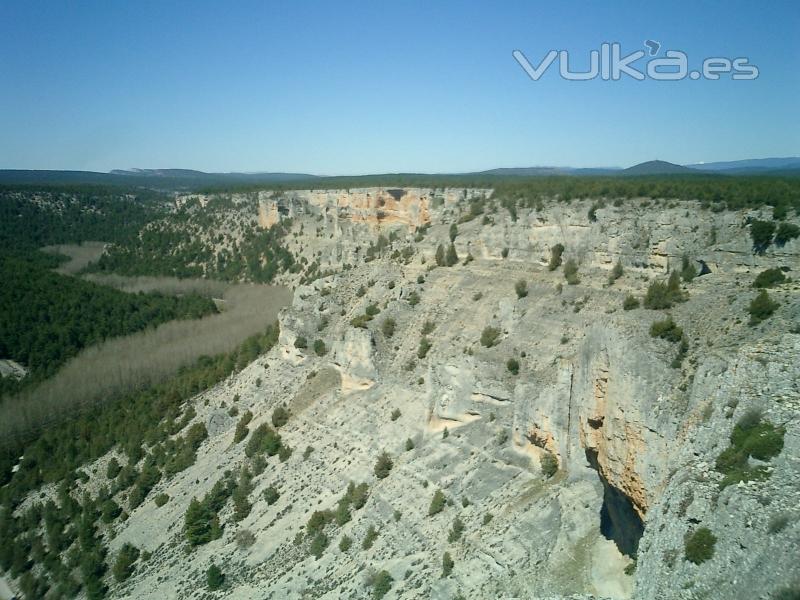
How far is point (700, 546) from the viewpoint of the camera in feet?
41.9

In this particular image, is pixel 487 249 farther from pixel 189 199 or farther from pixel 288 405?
pixel 189 199

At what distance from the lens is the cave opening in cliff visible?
1922cm

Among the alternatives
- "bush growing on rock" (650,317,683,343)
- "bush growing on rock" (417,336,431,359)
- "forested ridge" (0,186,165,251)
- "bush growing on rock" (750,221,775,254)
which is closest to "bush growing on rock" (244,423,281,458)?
"bush growing on rock" (417,336,431,359)

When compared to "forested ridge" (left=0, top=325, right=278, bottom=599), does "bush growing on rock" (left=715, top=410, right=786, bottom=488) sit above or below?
above

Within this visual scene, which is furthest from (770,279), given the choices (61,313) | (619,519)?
(61,313)

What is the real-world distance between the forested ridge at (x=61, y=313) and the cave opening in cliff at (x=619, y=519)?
57.5 meters

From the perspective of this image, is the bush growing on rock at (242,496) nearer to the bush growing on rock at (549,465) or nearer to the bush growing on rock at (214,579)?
the bush growing on rock at (214,579)

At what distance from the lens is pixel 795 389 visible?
48.7 ft

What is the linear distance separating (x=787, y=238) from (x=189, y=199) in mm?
117438

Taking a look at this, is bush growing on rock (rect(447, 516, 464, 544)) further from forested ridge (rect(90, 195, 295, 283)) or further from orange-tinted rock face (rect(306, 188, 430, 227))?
forested ridge (rect(90, 195, 295, 283))

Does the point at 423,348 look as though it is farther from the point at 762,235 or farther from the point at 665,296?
the point at 762,235

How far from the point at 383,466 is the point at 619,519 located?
42.3 feet

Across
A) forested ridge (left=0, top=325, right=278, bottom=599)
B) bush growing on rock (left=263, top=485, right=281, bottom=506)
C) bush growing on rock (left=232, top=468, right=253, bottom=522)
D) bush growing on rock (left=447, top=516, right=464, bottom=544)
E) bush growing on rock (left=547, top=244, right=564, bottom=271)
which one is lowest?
forested ridge (left=0, top=325, right=278, bottom=599)

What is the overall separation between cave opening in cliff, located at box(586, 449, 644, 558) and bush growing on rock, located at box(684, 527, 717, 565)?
5.85m
